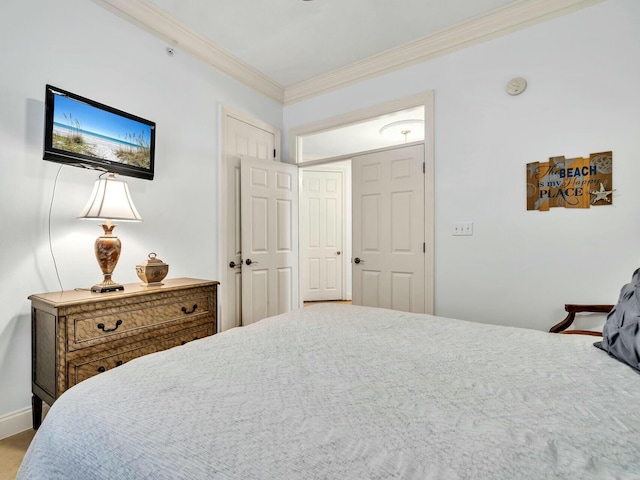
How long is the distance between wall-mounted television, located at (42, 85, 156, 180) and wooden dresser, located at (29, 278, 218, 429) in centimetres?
86

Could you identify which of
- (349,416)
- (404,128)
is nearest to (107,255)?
(349,416)

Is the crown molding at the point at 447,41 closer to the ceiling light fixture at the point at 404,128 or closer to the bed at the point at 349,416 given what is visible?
the ceiling light fixture at the point at 404,128

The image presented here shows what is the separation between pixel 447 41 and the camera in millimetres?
2805

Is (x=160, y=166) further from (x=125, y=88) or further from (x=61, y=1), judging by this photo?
(x=61, y=1)

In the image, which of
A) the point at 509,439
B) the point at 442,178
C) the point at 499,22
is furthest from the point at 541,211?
the point at 509,439

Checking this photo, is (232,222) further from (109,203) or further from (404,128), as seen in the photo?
(404,128)

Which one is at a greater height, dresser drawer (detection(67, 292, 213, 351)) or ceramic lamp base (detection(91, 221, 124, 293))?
ceramic lamp base (detection(91, 221, 124, 293))

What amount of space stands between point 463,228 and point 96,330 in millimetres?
2739

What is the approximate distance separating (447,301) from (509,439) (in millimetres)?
2337

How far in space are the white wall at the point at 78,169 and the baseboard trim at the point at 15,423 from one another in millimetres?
38

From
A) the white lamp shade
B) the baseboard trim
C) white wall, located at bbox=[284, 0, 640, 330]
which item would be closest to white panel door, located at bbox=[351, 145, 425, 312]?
white wall, located at bbox=[284, 0, 640, 330]

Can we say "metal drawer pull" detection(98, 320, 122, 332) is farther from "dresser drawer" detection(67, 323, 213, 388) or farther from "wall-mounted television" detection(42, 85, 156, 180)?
"wall-mounted television" detection(42, 85, 156, 180)

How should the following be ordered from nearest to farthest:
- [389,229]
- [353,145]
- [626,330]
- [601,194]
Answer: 1. [626,330]
2. [601,194]
3. [389,229]
4. [353,145]

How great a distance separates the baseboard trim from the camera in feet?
5.95
